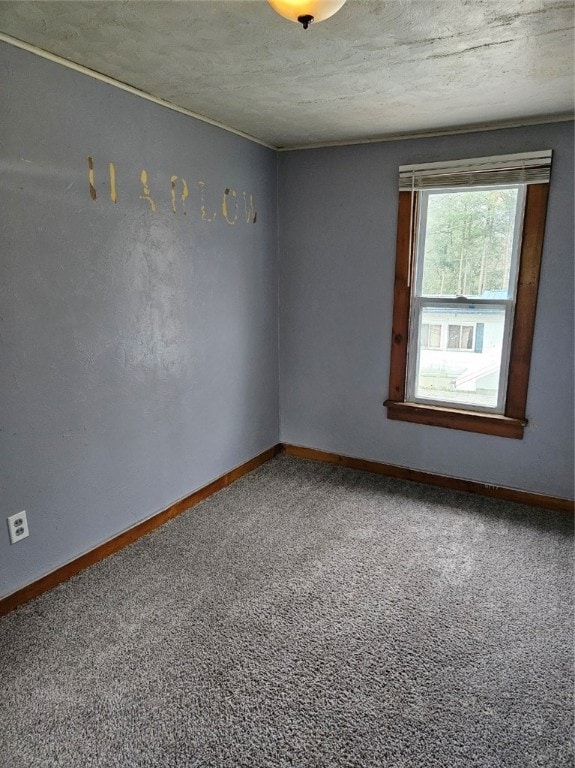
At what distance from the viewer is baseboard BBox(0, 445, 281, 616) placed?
211 centimetres

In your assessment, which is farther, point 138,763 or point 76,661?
point 76,661

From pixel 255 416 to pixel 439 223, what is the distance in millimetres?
1785

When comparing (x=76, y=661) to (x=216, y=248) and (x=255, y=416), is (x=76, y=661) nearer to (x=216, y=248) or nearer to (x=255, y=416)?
(x=255, y=416)

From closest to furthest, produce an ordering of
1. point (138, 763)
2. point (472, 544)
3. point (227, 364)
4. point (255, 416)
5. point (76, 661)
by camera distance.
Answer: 1. point (138, 763)
2. point (76, 661)
3. point (472, 544)
4. point (227, 364)
5. point (255, 416)

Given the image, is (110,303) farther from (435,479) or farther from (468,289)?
(435,479)

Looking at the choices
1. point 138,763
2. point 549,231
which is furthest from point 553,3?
point 138,763

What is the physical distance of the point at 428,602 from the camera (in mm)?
2154

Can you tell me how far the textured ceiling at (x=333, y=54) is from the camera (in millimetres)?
1576

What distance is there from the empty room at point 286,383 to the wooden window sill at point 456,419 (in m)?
0.02

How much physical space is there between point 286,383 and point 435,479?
1.28 meters

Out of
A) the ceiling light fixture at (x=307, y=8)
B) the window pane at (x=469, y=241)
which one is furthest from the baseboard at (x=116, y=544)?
the ceiling light fixture at (x=307, y=8)

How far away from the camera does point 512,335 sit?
2934 millimetres

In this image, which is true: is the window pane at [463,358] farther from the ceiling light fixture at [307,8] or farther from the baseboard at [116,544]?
the ceiling light fixture at [307,8]

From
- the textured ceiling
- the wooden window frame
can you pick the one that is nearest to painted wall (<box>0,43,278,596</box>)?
the textured ceiling
